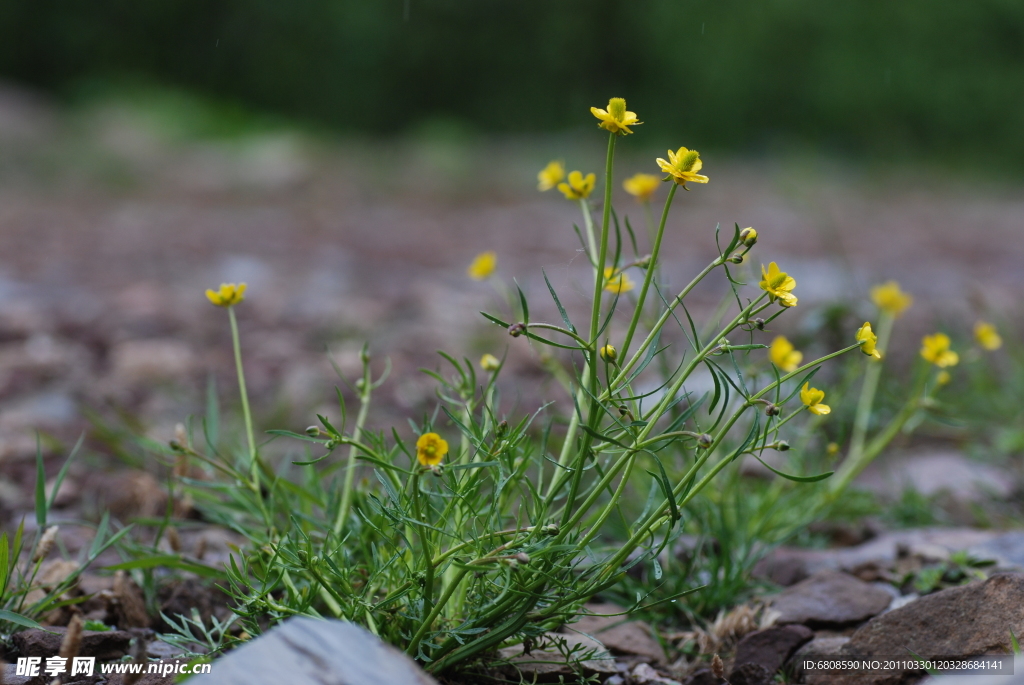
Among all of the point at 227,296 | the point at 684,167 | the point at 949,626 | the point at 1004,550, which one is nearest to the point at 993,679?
the point at 949,626

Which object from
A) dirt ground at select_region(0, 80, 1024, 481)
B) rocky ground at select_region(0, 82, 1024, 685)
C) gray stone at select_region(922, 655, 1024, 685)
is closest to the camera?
gray stone at select_region(922, 655, 1024, 685)

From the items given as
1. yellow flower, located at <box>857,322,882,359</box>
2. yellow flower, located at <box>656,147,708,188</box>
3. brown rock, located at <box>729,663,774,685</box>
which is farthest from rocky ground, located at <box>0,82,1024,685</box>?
yellow flower, located at <box>656,147,708,188</box>

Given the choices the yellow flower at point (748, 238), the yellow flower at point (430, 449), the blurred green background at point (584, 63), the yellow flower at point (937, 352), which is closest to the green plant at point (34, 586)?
the yellow flower at point (430, 449)

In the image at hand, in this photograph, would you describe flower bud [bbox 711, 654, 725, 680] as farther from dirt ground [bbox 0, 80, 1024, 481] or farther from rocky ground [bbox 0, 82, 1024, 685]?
dirt ground [bbox 0, 80, 1024, 481]

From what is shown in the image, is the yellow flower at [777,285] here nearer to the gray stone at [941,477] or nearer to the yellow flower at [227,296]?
the yellow flower at [227,296]

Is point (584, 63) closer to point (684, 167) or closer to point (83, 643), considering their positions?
point (684, 167)

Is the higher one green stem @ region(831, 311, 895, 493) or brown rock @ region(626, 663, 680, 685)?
green stem @ region(831, 311, 895, 493)
